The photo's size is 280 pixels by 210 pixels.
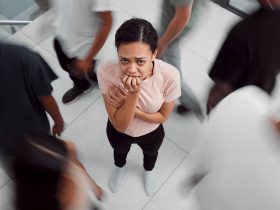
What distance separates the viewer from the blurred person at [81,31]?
5.55 feet

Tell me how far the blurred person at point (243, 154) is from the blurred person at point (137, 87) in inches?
16.9

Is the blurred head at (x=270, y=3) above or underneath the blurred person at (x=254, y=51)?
above

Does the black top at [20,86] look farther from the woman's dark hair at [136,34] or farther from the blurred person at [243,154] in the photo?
the blurred person at [243,154]

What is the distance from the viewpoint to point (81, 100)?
272 cm

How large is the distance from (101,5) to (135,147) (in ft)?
3.81

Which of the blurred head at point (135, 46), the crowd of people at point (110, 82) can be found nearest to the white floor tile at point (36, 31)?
the crowd of people at point (110, 82)

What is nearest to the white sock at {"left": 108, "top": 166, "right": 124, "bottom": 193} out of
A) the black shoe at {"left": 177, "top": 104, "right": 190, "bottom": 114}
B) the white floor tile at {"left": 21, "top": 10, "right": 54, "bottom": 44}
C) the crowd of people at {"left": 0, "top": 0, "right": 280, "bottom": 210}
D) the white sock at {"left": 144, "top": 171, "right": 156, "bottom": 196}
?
the white sock at {"left": 144, "top": 171, "right": 156, "bottom": 196}

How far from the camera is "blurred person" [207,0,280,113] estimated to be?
1438 millimetres

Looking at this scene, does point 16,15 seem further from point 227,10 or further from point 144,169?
point 144,169

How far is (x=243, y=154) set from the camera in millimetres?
1012

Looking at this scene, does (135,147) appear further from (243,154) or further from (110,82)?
(243,154)

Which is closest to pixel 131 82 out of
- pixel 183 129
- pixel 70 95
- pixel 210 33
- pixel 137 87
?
pixel 137 87

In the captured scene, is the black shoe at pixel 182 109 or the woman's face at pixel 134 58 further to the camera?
the black shoe at pixel 182 109

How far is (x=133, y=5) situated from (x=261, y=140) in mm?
2627
